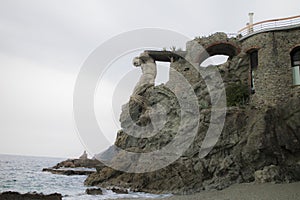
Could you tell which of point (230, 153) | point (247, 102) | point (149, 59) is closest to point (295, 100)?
point (247, 102)

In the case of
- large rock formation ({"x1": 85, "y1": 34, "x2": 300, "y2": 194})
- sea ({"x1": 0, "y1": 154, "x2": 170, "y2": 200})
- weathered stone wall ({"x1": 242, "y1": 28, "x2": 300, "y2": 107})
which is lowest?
sea ({"x1": 0, "y1": 154, "x2": 170, "y2": 200})

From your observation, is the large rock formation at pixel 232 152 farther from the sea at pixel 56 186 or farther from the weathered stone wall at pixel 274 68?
the sea at pixel 56 186

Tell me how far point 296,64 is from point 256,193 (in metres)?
12.8

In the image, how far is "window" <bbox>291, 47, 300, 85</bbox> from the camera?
73.2 feet

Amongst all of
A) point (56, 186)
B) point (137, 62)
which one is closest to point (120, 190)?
point (56, 186)

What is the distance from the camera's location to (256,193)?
1457 cm

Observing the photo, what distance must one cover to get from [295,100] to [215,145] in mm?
6709

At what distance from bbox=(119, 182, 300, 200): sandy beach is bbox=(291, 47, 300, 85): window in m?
9.43

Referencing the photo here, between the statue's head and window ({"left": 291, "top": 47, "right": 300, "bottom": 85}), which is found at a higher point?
the statue's head

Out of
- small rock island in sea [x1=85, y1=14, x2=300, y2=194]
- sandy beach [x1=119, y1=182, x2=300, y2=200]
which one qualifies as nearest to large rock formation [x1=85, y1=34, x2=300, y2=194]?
small rock island in sea [x1=85, y1=14, x2=300, y2=194]

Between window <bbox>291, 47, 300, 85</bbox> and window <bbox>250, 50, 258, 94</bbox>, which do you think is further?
window <bbox>250, 50, 258, 94</bbox>

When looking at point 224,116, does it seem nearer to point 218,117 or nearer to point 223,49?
point 218,117

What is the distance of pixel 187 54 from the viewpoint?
2825cm

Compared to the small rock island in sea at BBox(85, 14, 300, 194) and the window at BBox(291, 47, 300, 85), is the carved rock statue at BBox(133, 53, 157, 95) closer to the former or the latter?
the small rock island in sea at BBox(85, 14, 300, 194)
